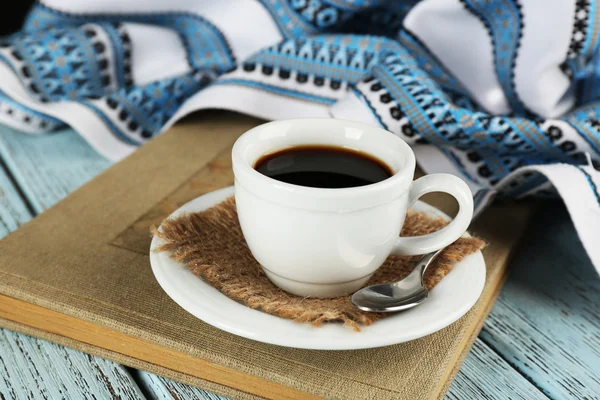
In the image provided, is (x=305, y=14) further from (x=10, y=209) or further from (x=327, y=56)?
(x=10, y=209)

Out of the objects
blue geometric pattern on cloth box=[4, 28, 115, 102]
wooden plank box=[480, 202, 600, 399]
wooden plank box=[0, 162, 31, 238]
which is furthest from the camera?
blue geometric pattern on cloth box=[4, 28, 115, 102]

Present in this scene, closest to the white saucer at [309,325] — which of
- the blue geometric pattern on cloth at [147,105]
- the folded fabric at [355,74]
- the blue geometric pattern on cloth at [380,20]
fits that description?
the folded fabric at [355,74]

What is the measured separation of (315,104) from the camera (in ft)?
2.79

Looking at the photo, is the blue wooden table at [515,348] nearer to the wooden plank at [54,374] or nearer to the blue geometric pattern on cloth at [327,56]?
the wooden plank at [54,374]

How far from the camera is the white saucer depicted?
41 cm

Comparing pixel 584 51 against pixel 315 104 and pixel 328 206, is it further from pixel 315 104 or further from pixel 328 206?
pixel 328 206

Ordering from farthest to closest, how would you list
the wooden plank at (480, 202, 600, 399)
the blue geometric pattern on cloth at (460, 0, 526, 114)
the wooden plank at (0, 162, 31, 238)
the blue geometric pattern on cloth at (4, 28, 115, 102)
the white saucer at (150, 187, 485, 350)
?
the blue geometric pattern on cloth at (4, 28, 115, 102) → the blue geometric pattern on cloth at (460, 0, 526, 114) → the wooden plank at (0, 162, 31, 238) → the wooden plank at (480, 202, 600, 399) → the white saucer at (150, 187, 485, 350)

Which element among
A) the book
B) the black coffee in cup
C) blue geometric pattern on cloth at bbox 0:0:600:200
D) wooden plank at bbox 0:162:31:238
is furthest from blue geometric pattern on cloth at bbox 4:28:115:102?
the black coffee in cup

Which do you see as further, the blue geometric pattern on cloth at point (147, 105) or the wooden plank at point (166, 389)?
the blue geometric pattern on cloth at point (147, 105)

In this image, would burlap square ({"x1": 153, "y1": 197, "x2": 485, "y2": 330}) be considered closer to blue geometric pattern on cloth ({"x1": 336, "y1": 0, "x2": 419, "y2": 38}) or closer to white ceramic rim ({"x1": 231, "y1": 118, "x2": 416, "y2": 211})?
white ceramic rim ({"x1": 231, "y1": 118, "x2": 416, "y2": 211})

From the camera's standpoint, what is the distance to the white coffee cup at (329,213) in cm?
44

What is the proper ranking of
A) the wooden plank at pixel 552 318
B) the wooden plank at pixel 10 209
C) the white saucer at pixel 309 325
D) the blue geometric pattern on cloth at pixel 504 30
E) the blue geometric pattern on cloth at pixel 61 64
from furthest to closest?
the blue geometric pattern on cloth at pixel 61 64 → the blue geometric pattern on cloth at pixel 504 30 → the wooden plank at pixel 10 209 → the wooden plank at pixel 552 318 → the white saucer at pixel 309 325

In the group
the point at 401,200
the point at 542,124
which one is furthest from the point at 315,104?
the point at 401,200

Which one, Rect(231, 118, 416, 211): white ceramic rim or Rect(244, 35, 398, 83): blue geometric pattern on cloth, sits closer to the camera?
Rect(231, 118, 416, 211): white ceramic rim
